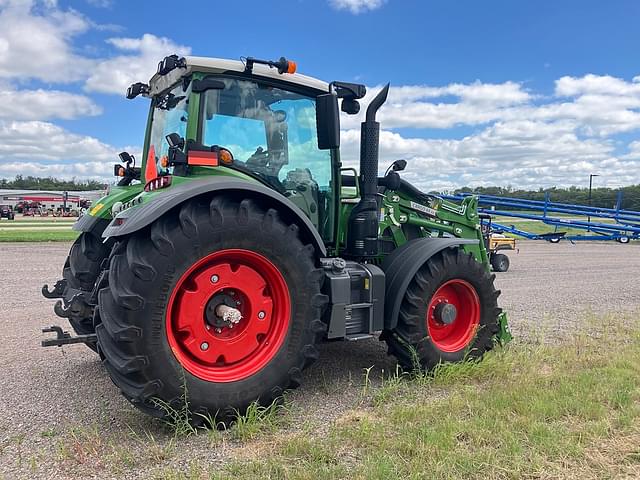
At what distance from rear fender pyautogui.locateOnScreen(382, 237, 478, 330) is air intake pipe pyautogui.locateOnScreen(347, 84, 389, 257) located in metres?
0.22

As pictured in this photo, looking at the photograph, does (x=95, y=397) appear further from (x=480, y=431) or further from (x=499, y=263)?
(x=499, y=263)

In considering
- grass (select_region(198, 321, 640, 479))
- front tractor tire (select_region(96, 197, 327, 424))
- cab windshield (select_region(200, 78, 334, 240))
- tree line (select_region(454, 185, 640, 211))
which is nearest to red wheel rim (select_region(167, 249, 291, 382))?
front tractor tire (select_region(96, 197, 327, 424))

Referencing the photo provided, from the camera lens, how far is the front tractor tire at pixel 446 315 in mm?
4781

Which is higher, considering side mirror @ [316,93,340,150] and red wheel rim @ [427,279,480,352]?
side mirror @ [316,93,340,150]

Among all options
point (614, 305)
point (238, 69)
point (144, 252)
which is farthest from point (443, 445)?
point (614, 305)

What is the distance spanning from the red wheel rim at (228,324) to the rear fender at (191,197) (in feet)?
1.34

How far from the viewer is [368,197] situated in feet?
16.2

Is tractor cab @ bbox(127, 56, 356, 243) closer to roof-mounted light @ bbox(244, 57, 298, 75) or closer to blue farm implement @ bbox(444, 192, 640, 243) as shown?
roof-mounted light @ bbox(244, 57, 298, 75)

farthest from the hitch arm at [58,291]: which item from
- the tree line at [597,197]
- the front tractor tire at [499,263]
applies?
A: the tree line at [597,197]

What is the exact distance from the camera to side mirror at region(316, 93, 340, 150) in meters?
4.27

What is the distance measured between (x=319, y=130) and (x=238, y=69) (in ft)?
2.56

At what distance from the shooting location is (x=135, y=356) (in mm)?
3348

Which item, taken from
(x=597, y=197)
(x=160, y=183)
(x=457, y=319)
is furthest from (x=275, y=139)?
(x=597, y=197)

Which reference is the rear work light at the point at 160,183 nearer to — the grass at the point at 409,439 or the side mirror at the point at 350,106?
the grass at the point at 409,439
